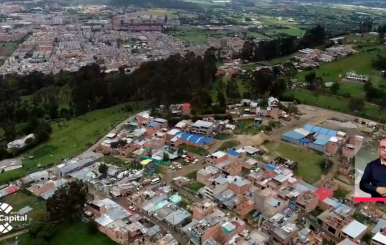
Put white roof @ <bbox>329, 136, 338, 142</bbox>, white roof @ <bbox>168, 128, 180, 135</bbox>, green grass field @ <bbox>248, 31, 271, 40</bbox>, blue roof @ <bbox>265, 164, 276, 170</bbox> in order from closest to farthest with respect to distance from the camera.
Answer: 1. blue roof @ <bbox>265, 164, 276, 170</bbox>
2. white roof @ <bbox>329, 136, 338, 142</bbox>
3. white roof @ <bbox>168, 128, 180, 135</bbox>
4. green grass field @ <bbox>248, 31, 271, 40</bbox>

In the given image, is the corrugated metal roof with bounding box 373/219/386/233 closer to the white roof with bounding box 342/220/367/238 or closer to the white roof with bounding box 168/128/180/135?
the white roof with bounding box 342/220/367/238

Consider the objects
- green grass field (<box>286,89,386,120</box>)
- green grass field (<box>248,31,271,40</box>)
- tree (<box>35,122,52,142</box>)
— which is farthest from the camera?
green grass field (<box>248,31,271,40</box>)

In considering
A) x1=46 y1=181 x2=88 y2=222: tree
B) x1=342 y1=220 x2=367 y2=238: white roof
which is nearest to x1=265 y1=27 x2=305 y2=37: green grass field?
x1=342 y1=220 x2=367 y2=238: white roof

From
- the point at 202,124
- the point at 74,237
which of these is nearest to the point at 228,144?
the point at 202,124

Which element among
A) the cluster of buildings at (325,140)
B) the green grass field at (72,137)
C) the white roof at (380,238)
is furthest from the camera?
the green grass field at (72,137)

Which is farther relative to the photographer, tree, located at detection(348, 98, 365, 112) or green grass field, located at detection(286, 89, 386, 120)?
green grass field, located at detection(286, 89, 386, 120)

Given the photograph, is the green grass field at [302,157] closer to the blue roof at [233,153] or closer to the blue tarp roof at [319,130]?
the blue tarp roof at [319,130]

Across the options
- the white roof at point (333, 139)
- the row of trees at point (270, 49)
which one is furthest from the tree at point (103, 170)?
the row of trees at point (270, 49)

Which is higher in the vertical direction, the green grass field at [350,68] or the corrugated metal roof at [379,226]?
the green grass field at [350,68]
